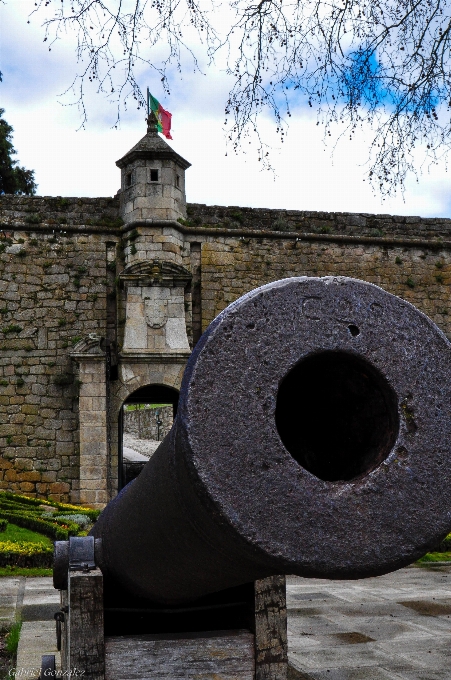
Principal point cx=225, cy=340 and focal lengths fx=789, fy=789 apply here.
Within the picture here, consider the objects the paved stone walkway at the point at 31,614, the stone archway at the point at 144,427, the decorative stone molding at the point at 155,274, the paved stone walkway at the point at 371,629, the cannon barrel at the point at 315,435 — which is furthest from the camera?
the stone archway at the point at 144,427

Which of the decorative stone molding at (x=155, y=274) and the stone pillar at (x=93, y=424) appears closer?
the stone pillar at (x=93, y=424)

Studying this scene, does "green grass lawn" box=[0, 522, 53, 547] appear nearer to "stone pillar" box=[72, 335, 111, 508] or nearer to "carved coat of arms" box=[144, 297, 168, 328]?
"stone pillar" box=[72, 335, 111, 508]

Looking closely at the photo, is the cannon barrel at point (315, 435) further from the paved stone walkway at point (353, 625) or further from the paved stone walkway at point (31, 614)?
the paved stone walkway at point (31, 614)

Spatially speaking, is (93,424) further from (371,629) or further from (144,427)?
(144,427)

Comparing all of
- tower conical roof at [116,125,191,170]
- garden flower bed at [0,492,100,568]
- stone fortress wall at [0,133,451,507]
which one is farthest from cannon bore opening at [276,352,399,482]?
tower conical roof at [116,125,191,170]

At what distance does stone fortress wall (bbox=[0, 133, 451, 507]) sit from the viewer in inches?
527

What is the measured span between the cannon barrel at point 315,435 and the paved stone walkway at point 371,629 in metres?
2.71

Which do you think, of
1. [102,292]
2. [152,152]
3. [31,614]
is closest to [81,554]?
[31,614]

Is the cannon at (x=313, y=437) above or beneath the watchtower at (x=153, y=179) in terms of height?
beneath

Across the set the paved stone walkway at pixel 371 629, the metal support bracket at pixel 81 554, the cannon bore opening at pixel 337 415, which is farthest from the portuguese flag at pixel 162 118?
the cannon bore opening at pixel 337 415

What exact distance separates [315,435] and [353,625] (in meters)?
4.01

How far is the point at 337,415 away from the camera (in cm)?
192

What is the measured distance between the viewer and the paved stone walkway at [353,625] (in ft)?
14.3

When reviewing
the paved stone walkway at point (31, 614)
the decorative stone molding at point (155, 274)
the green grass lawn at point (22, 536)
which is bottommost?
the paved stone walkway at point (31, 614)
